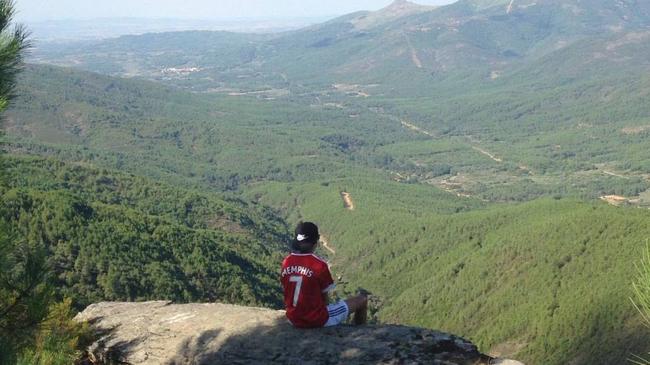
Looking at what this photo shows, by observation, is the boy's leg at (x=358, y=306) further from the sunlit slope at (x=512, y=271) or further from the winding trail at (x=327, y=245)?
the winding trail at (x=327, y=245)

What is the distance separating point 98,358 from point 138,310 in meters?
2.55

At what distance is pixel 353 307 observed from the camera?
44.2 feet

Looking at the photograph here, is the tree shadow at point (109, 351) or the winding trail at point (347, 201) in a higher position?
the tree shadow at point (109, 351)

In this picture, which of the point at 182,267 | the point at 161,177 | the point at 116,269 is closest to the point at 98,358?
the point at 116,269

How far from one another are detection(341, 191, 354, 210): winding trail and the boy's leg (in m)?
141

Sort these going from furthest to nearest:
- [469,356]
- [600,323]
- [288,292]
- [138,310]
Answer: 1. [600,323]
2. [138,310]
3. [288,292]
4. [469,356]

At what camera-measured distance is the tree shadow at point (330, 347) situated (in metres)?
12.1

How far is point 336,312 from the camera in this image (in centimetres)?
1324

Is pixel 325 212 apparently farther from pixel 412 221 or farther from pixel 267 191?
pixel 267 191

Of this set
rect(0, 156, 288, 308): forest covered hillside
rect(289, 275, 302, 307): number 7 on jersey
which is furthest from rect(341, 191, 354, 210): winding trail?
rect(289, 275, 302, 307): number 7 on jersey

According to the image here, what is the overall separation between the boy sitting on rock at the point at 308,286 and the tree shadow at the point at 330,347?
0.30m

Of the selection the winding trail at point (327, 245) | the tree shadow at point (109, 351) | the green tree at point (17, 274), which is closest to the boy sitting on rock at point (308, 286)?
the tree shadow at point (109, 351)

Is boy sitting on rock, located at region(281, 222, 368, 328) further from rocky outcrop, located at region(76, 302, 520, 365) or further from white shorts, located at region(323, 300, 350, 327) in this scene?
rocky outcrop, located at region(76, 302, 520, 365)

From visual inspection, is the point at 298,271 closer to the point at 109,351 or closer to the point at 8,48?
the point at 109,351
